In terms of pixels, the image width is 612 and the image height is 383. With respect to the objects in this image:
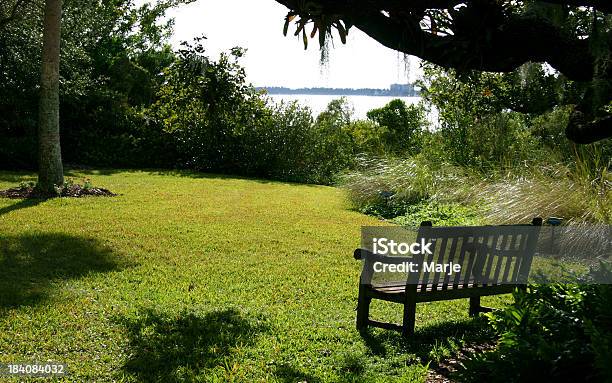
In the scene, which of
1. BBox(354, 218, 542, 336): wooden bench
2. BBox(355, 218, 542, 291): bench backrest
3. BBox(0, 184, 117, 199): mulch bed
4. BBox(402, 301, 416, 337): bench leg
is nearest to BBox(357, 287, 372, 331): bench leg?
BBox(354, 218, 542, 336): wooden bench

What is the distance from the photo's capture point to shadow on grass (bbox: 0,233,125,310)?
5.93 metres

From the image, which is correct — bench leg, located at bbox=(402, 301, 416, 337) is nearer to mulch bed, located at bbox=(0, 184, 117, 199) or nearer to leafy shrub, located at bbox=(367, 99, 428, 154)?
mulch bed, located at bbox=(0, 184, 117, 199)

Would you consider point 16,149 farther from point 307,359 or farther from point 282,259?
point 307,359

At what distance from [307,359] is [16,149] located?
15136 millimetres

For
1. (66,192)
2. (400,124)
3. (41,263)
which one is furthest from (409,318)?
(400,124)

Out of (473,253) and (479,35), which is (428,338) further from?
(479,35)

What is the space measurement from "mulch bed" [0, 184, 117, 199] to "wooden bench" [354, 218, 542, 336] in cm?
870

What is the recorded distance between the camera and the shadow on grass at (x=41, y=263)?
5.93 m

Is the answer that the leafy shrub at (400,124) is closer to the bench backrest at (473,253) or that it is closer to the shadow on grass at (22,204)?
the shadow on grass at (22,204)

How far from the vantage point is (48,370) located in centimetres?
411

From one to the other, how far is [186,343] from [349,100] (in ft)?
63.3

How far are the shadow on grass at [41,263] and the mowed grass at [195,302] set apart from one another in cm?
2

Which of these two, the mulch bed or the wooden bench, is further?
the mulch bed

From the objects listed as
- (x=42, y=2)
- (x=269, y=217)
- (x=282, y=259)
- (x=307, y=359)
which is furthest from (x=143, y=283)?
(x=42, y=2)
